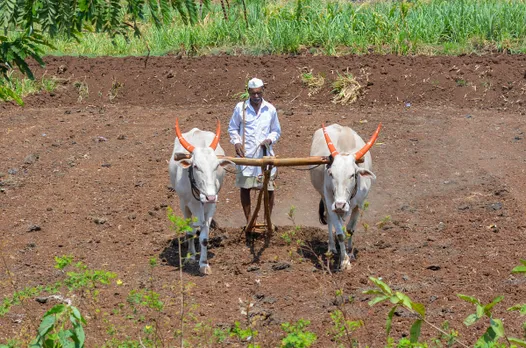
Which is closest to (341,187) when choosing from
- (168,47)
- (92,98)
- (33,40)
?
(33,40)

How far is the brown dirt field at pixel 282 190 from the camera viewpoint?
657cm

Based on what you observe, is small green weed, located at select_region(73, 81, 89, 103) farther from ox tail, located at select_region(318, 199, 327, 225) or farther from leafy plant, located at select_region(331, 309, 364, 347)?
leafy plant, located at select_region(331, 309, 364, 347)

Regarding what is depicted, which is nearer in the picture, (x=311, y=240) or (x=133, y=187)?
(x=311, y=240)

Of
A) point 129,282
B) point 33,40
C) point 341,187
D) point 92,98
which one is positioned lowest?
point 92,98

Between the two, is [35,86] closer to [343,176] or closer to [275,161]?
[275,161]

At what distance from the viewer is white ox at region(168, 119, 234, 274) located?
289 inches

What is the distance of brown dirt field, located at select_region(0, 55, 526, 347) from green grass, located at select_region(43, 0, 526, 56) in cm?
92

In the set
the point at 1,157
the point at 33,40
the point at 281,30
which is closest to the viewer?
the point at 33,40

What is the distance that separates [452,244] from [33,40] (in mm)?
4410

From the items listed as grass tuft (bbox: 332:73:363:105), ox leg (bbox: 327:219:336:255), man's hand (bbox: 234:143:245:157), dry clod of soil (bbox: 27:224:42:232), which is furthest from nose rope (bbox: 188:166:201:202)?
grass tuft (bbox: 332:73:363:105)

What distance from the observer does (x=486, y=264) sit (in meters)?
7.16

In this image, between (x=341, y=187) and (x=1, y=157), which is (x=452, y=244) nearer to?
(x=341, y=187)

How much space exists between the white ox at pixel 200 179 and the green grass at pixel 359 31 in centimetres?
679

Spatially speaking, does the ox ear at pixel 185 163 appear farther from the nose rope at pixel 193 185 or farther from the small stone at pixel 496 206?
the small stone at pixel 496 206
